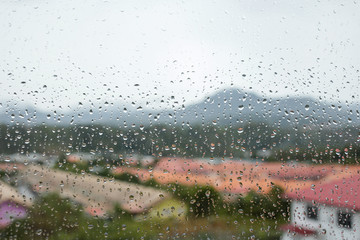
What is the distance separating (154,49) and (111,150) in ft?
1.28

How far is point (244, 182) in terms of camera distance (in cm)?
112

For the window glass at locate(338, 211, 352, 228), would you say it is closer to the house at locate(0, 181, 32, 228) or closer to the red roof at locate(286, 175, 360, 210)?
the red roof at locate(286, 175, 360, 210)

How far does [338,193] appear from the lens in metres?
1.21

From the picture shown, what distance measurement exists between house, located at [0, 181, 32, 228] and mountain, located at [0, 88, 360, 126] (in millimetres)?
230

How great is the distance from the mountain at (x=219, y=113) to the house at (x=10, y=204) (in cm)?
23

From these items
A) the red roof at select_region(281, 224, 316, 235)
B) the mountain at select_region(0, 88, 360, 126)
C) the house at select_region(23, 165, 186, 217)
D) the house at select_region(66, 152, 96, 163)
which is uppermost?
the mountain at select_region(0, 88, 360, 126)

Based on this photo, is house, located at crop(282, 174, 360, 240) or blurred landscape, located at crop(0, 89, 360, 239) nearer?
blurred landscape, located at crop(0, 89, 360, 239)

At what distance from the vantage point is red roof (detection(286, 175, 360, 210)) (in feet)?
3.86

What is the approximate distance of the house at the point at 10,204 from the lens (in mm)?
1033

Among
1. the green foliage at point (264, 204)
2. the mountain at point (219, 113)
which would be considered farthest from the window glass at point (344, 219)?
the mountain at point (219, 113)

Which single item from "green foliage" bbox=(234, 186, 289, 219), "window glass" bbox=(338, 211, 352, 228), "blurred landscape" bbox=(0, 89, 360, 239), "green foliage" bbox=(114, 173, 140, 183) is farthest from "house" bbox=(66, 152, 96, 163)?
"window glass" bbox=(338, 211, 352, 228)

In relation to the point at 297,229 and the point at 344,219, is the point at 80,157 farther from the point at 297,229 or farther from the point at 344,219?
the point at 344,219

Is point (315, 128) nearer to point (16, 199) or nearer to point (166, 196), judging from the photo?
point (166, 196)

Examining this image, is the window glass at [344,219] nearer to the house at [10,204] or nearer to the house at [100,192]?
the house at [100,192]
